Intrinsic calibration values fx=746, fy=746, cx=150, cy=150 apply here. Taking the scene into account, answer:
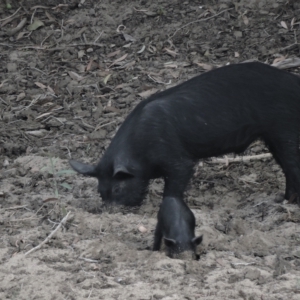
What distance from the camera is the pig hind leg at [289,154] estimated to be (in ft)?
25.0

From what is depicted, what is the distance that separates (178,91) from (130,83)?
2.52 metres

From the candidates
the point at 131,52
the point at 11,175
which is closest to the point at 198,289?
the point at 11,175

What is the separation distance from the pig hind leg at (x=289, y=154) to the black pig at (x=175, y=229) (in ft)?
5.36

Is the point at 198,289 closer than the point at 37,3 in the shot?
Yes

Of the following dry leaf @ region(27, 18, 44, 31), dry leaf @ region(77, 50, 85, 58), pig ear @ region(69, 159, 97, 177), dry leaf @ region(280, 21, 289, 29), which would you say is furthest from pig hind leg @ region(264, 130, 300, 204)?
dry leaf @ region(27, 18, 44, 31)

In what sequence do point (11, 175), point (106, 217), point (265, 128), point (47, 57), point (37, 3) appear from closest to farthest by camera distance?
1. point (106, 217)
2. point (265, 128)
3. point (11, 175)
4. point (47, 57)
5. point (37, 3)

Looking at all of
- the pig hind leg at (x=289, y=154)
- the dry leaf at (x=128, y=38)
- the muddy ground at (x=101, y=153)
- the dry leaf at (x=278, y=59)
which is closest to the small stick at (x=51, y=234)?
the muddy ground at (x=101, y=153)

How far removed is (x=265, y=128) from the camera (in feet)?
24.8

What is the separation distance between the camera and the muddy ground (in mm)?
5652

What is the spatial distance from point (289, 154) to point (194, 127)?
1.04 m

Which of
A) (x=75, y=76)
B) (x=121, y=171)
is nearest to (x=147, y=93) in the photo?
(x=75, y=76)

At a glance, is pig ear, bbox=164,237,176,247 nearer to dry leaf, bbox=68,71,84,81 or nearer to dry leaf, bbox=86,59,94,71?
dry leaf, bbox=68,71,84,81

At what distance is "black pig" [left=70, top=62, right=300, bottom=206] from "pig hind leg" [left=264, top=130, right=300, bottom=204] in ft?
0.03

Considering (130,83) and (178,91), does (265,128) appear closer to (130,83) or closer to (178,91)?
(178,91)
